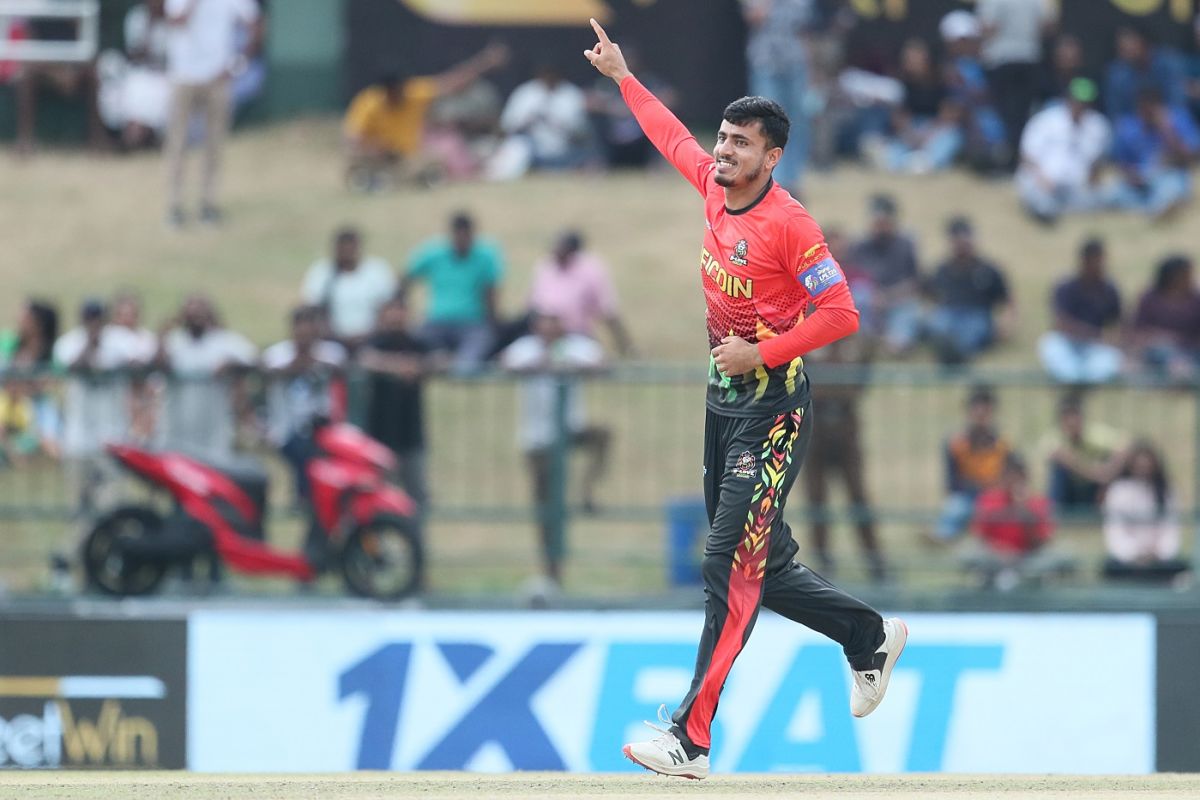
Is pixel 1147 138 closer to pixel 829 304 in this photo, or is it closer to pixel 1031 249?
pixel 1031 249

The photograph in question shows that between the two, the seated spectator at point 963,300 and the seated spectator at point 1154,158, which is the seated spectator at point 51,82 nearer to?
the seated spectator at point 963,300

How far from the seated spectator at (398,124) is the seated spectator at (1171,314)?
7.53 metres

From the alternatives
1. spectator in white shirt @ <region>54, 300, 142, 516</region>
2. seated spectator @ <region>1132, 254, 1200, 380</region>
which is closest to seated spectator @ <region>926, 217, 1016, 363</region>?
seated spectator @ <region>1132, 254, 1200, 380</region>

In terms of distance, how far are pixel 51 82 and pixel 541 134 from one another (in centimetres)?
556

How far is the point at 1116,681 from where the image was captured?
1026cm

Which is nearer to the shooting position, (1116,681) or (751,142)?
(751,142)

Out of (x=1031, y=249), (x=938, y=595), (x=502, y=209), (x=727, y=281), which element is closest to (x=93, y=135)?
(x=502, y=209)

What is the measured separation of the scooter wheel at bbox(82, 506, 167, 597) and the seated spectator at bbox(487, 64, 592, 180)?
29.4 ft

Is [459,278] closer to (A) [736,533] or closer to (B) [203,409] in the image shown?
(B) [203,409]

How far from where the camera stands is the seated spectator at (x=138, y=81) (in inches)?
829

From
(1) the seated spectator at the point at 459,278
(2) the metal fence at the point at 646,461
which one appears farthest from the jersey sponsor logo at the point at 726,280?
(1) the seated spectator at the point at 459,278

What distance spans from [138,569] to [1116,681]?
19.1 feet

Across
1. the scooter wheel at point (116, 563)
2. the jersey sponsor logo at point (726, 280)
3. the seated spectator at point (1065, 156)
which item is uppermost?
the seated spectator at point (1065, 156)

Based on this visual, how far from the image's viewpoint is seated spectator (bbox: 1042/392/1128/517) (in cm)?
1329
